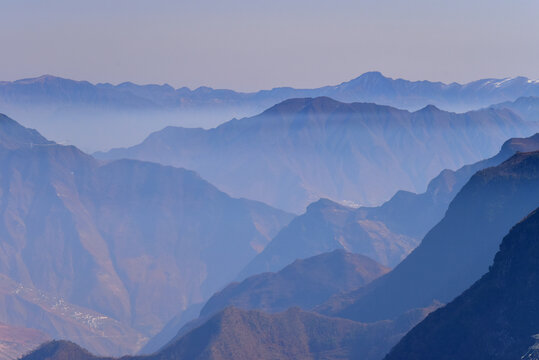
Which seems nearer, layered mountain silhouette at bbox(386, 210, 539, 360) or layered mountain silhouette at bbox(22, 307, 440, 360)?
layered mountain silhouette at bbox(386, 210, 539, 360)

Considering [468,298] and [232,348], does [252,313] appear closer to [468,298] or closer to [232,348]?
[232,348]

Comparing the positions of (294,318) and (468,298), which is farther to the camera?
(294,318)

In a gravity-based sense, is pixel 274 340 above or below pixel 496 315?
below

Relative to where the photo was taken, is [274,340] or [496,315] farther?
[274,340]

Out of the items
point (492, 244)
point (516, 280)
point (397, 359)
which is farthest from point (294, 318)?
point (516, 280)

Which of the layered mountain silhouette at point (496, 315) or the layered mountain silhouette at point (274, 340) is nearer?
the layered mountain silhouette at point (496, 315)
